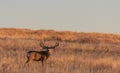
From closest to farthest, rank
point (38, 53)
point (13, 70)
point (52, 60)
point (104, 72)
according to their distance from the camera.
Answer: point (13, 70)
point (104, 72)
point (38, 53)
point (52, 60)

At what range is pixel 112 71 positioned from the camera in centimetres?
1691

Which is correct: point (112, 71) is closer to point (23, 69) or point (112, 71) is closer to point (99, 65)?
point (99, 65)

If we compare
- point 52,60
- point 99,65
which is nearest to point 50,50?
point 52,60

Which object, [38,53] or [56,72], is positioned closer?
[56,72]

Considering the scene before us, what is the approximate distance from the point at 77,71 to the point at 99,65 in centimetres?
337

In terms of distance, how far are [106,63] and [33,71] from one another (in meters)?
5.32

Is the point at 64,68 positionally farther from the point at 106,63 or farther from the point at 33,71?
the point at 106,63

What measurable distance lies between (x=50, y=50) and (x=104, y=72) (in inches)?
150

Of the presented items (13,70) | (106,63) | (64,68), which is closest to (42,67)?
(64,68)

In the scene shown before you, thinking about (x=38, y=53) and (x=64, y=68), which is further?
(x=38, y=53)

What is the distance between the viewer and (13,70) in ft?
49.4

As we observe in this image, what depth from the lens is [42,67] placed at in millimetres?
16844

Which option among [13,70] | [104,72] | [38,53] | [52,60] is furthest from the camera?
[52,60]

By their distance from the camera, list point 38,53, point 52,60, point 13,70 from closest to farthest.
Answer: point 13,70
point 38,53
point 52,60
